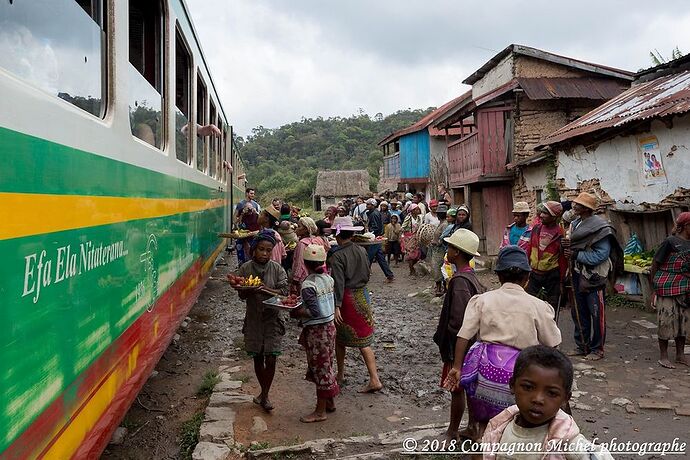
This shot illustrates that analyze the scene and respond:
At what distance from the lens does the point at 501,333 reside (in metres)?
2.86

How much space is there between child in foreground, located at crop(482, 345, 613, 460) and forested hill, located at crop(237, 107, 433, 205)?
41004mm

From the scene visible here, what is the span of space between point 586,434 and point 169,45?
4.04 meters

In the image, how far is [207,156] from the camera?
7098mm

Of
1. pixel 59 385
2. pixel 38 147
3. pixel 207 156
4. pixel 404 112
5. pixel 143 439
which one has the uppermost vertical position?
pixel 404 112

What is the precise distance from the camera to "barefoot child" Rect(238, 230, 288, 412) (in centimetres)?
420

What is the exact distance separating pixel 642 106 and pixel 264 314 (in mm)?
6899

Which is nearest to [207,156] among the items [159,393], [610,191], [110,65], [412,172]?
[159,393]

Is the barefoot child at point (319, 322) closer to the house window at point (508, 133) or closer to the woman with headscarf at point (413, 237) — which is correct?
the woman with headscarf at point (413, 237)

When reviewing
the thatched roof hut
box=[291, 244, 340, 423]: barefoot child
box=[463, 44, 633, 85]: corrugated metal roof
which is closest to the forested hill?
the thatched roof hut

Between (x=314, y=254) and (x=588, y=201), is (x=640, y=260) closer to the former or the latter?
(x=588, y=201)

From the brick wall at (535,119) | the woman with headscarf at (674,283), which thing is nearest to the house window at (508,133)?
the brick wall at (535,119)

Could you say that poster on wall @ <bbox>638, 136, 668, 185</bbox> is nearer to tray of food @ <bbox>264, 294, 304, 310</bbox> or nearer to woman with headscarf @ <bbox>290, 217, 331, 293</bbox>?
woman with headscarf @ <bbox>290, 217, 331, 293</bbox>

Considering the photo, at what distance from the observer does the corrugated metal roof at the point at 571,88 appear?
538 inches

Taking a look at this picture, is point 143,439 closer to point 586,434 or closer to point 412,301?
point 586,434
